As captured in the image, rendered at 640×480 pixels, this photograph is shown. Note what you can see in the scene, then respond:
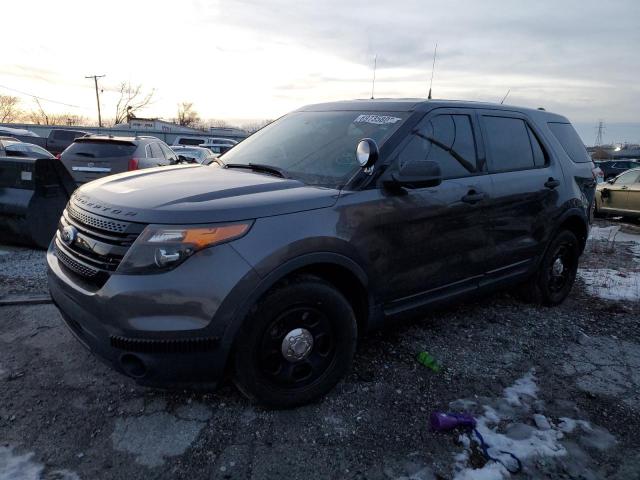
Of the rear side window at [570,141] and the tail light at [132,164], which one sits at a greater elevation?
the rear side window at [570,141]

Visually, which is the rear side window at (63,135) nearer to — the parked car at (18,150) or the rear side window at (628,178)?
the parked car at (18,150)

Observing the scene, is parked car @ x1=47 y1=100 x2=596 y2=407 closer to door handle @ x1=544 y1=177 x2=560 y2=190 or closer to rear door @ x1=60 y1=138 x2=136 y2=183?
door handle @ x1=544 y1=177 x2=560 y2=190

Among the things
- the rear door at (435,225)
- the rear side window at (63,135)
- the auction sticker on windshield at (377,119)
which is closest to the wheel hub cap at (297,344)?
the rear door at (435,225)

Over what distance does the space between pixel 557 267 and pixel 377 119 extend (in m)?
2.66

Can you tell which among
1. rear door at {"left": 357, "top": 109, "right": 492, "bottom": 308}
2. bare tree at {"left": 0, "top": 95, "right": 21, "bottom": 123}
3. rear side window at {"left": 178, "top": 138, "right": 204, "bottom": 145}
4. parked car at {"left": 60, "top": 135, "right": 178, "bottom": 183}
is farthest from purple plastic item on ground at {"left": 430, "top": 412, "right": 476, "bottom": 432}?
bare tree at {"left": 0, "top": 95, "right": 21, "bottom": 123}

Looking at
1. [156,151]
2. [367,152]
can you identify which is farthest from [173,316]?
[156,151]

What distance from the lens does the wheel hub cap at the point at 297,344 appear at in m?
2.73

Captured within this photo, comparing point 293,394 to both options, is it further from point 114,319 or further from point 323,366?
point 114,319

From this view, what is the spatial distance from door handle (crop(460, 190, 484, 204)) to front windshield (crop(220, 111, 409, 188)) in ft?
2.47

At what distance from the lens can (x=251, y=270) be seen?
8.05 ft

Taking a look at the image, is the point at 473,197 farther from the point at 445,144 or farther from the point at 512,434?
the point at 512,434

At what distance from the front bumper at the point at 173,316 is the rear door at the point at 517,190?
231cm

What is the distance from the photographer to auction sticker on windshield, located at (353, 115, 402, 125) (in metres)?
3.36

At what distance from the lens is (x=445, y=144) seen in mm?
3570
